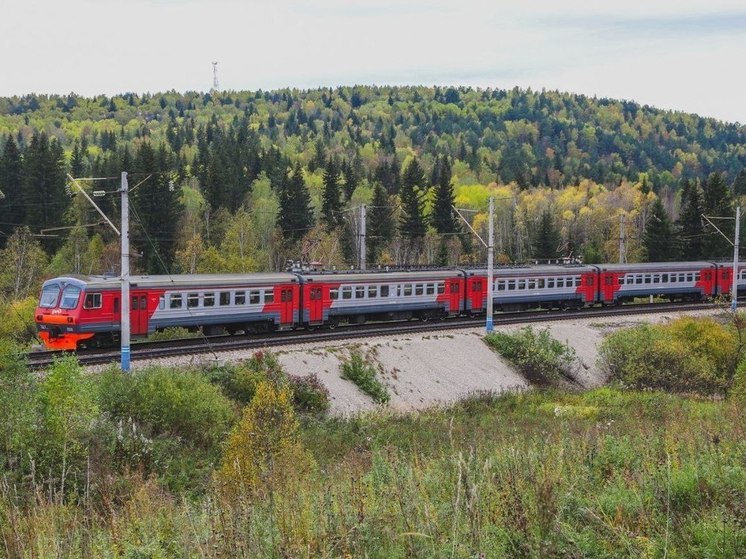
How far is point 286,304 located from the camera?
35.2 metres

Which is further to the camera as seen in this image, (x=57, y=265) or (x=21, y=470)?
(x=57, y=265)

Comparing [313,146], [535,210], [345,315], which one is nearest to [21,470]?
[345,315]

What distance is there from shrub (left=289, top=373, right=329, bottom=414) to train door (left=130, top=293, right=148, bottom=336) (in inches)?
256

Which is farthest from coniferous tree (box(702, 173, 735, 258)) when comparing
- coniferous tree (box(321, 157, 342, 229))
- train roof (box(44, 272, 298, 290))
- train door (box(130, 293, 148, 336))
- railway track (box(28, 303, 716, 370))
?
train door (box(130, 293, 148, 336))

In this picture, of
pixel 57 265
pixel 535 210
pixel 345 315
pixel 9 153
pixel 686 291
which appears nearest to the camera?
pixel 345 315

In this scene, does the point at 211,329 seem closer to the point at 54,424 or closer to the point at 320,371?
the point at 320,371

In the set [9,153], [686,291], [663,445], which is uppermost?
[9,153]

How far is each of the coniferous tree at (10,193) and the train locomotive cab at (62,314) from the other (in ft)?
128

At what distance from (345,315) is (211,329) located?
713 centimetres

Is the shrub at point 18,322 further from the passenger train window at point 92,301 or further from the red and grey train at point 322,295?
the passenger train window at point 92,301

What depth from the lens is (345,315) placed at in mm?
38250

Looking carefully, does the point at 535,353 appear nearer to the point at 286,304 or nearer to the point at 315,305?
the point at 315,305

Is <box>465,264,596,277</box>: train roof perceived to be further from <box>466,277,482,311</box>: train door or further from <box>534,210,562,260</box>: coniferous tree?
<box>534,210,562,260</box>: coniferous tree

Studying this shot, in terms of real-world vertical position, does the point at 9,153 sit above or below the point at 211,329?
above
